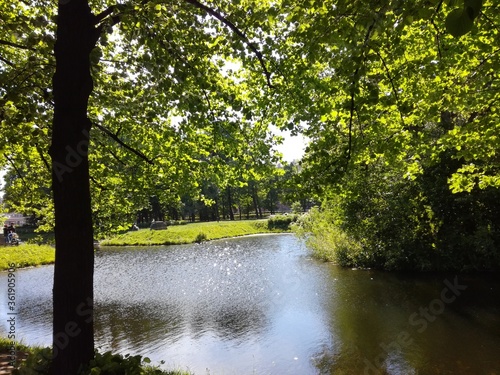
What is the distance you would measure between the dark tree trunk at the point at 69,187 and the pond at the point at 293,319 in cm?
507

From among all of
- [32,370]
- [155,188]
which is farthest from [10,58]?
[32,370]

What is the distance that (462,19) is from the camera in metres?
1.72

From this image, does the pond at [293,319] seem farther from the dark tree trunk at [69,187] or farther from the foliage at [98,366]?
the dark tree trunk at [69,187]

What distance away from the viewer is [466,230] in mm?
18125

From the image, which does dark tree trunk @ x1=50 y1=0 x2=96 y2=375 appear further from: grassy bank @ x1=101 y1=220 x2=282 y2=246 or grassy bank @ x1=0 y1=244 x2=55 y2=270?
grassy bank @ x1=101 y1=220 x2=282 y2=246

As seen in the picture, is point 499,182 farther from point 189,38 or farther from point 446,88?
point 189,38

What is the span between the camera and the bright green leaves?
1666 millimetres

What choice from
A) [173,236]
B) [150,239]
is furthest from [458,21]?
[150,239]

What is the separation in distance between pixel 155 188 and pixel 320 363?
6.49m

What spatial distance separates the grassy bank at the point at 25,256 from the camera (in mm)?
27453

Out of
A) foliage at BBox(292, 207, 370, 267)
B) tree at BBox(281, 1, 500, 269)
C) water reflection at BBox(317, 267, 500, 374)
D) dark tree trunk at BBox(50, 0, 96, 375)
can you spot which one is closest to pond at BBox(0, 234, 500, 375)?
water reflection at BBox(317, 267, 500, 374)

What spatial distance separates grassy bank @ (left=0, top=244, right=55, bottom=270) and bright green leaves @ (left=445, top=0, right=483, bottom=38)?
31.5 m

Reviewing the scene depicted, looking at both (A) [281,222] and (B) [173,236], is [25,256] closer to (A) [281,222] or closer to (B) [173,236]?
(B) [173,236]

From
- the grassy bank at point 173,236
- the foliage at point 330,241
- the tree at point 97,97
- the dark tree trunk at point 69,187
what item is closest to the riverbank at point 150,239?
the grassy bank at point 173,236
